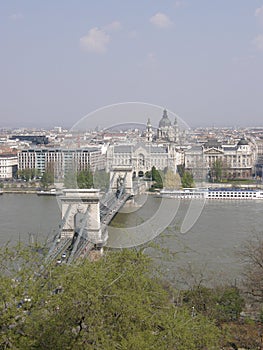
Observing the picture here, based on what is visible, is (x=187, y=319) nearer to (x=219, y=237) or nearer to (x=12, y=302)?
(x=12, y=302)

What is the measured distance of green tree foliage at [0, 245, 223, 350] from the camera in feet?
7.16

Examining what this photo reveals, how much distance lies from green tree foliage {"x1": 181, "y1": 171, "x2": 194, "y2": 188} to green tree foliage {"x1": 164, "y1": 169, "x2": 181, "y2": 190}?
310mm

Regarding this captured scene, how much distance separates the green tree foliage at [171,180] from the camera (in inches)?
399

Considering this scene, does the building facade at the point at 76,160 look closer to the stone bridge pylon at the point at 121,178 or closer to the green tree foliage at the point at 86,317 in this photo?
the stone bridge pylon at the point at 121,178

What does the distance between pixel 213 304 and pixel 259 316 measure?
36 centimetres

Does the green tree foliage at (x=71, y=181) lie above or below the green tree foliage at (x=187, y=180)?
above

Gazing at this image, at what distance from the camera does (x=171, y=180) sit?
10.7m

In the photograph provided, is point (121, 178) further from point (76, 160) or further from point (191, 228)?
point (191, 228)

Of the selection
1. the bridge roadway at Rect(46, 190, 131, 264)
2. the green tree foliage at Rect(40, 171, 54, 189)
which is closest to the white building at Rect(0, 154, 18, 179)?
the green tree foliage at Rect(40, 171, 54, 189)

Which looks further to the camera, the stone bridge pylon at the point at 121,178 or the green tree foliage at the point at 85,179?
the stone bridge pylon at the point at 121,178

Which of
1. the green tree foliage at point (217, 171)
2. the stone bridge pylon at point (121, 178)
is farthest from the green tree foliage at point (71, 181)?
the green tree foliage at point (217, 171)

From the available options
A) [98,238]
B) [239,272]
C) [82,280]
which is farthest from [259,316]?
[98,238]

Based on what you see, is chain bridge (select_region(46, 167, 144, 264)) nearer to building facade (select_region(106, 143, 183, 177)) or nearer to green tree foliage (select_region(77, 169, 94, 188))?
green tree foliage (select_region(77, 169, 94, 188))

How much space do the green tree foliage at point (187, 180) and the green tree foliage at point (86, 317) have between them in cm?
848
